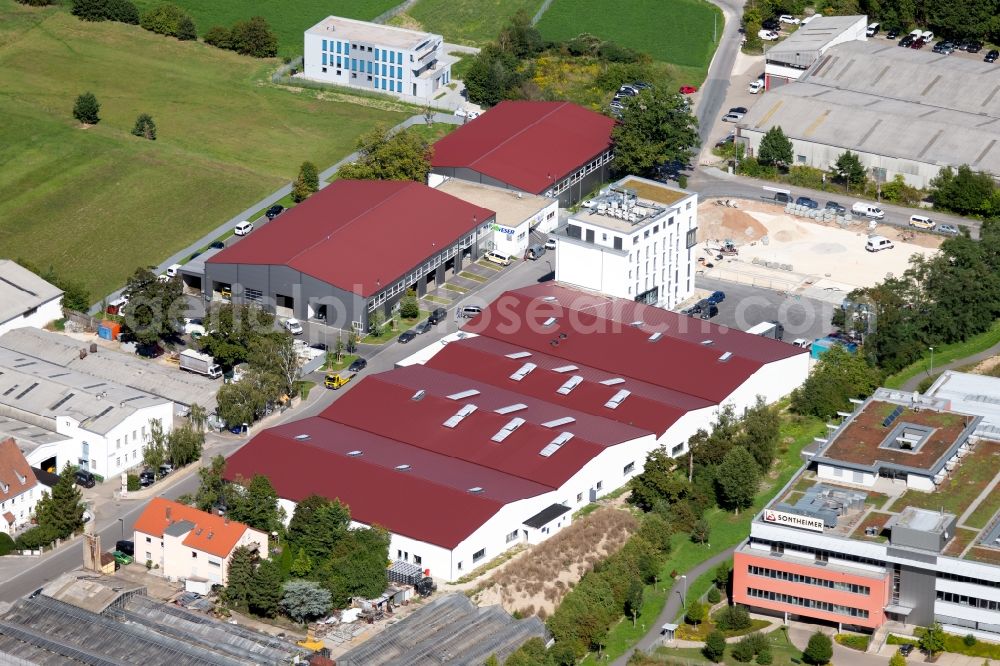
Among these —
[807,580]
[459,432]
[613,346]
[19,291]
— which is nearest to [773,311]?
[613,346]

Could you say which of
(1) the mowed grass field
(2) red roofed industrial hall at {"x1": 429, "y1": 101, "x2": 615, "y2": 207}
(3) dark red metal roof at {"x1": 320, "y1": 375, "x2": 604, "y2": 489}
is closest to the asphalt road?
(2) red roofed industrial hall at {"x1": 429, "y1": 101, "x2": 615, "y2": 207}

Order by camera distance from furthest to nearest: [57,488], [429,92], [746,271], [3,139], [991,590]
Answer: [429,92]
[3,139]
[746,271]
[57,488]
[991,590]

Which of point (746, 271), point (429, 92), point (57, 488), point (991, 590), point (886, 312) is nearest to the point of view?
point (991, 590)

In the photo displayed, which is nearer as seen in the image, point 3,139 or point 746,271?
point 746,271

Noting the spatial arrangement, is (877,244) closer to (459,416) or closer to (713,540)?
(713,540)

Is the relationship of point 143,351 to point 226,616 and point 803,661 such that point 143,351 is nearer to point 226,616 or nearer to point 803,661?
point 226,616

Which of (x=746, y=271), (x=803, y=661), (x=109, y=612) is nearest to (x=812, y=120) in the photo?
(x=746, y=271)
